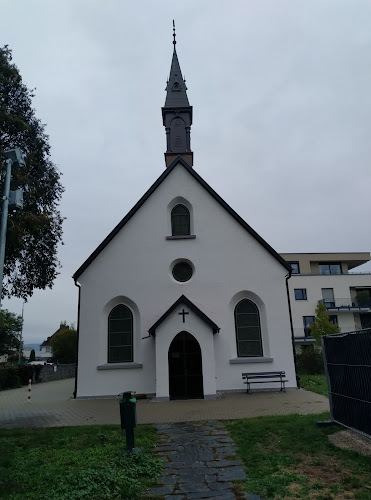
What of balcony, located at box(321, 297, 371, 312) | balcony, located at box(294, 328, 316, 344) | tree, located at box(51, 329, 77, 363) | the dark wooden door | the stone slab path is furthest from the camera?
tree, located at box(51, 329, 77, 363)

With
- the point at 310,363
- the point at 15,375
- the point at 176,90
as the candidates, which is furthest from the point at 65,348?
the point at 176,90

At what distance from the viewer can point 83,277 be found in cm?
1669

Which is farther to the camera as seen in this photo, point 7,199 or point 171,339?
point 171,339

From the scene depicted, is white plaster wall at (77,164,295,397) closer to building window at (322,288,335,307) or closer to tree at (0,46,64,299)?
tree at (0,46,64,299)

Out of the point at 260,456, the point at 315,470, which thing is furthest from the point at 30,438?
the point at 315,470

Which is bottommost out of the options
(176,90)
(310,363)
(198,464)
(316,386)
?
(198,464)

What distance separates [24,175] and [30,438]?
7.72 m

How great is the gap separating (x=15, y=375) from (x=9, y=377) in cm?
53

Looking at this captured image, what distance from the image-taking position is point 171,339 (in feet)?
48.3

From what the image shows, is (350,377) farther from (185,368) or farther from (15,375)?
(15,375)

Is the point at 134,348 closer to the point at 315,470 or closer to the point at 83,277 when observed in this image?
the point at 83,277

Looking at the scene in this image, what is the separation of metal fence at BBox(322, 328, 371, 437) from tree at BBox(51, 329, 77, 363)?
43.6 meters

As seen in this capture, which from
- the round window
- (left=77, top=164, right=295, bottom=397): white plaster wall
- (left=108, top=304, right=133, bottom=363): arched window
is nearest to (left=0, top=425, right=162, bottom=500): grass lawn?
(left=77, top=164, right=295, bottom=397): white plaster wall

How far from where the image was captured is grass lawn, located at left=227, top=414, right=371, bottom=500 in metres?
5.22
